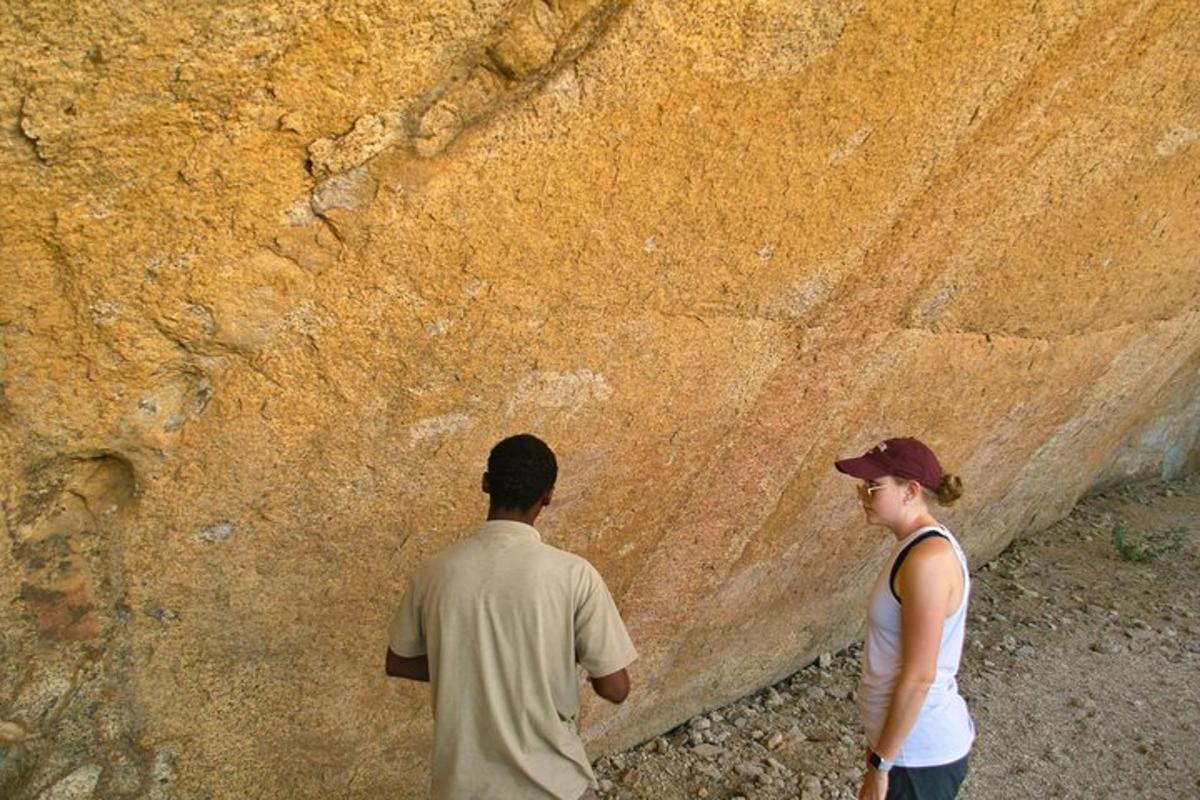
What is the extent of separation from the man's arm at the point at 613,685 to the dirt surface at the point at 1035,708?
4.95ft

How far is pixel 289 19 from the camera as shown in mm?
1462

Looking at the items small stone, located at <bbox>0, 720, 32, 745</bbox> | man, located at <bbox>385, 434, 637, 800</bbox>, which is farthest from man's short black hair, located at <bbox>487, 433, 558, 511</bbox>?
small stone, located at <bbox>0, 720, 32, 745</bbox>

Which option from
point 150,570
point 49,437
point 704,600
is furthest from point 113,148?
point 704,600

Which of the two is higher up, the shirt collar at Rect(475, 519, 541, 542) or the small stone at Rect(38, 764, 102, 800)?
the shirt collar at Rect(475, 519, 541, 542)

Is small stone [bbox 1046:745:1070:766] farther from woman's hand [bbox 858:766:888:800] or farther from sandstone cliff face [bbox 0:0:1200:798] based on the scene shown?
woman's hand [bbox 858:766:888:800]

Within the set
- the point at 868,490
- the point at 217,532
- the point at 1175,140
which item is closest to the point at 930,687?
the point at 868,490

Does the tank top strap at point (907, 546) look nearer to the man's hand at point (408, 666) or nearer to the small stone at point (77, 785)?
the man's hand at point (408, 666)

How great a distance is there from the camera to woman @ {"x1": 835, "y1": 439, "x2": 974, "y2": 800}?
1.80 m

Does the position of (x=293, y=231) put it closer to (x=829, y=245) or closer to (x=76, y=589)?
(x=76, y=589)

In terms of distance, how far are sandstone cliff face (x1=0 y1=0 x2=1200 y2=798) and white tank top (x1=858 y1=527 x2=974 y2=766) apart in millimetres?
708

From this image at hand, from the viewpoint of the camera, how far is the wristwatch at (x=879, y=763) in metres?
1.89

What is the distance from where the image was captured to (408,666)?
176 centimetres

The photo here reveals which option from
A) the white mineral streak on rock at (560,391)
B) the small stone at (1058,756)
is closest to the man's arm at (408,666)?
the white mineral streak on rock at (560,391)

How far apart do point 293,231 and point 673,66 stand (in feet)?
2.23
